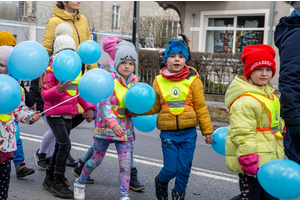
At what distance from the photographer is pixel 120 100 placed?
3725mm

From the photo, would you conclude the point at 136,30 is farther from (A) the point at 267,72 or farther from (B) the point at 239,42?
(A) the point at 267,72

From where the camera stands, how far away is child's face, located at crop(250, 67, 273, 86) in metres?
3.02

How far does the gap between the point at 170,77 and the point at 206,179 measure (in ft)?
6.08

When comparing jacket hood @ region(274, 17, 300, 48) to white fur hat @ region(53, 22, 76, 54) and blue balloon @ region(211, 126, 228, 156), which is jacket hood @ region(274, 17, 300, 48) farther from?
white fur hat @ region(53, 22, 76, 54)

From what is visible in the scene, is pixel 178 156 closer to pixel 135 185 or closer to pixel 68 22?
pixel 135 185

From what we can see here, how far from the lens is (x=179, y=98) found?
3613mm

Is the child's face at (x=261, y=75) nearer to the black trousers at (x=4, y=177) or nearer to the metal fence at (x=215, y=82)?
the black trousers at (x=4, y=177)

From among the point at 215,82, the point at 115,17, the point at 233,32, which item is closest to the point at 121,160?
the point at 215,82

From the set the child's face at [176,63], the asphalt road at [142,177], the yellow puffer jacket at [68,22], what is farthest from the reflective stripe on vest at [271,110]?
the yellow puffer jacket at [68,22]

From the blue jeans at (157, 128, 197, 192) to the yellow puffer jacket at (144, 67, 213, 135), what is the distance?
9 cm

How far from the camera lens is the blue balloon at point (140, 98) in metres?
3.41

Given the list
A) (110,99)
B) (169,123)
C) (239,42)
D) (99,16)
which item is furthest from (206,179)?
(99,16)

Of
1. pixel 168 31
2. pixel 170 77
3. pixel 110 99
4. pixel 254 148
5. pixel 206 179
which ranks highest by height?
pixel 168 31

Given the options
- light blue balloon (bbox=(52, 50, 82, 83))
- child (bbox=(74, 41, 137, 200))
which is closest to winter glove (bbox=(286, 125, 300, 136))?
child (bbox=(74, 41, 137, 200))
